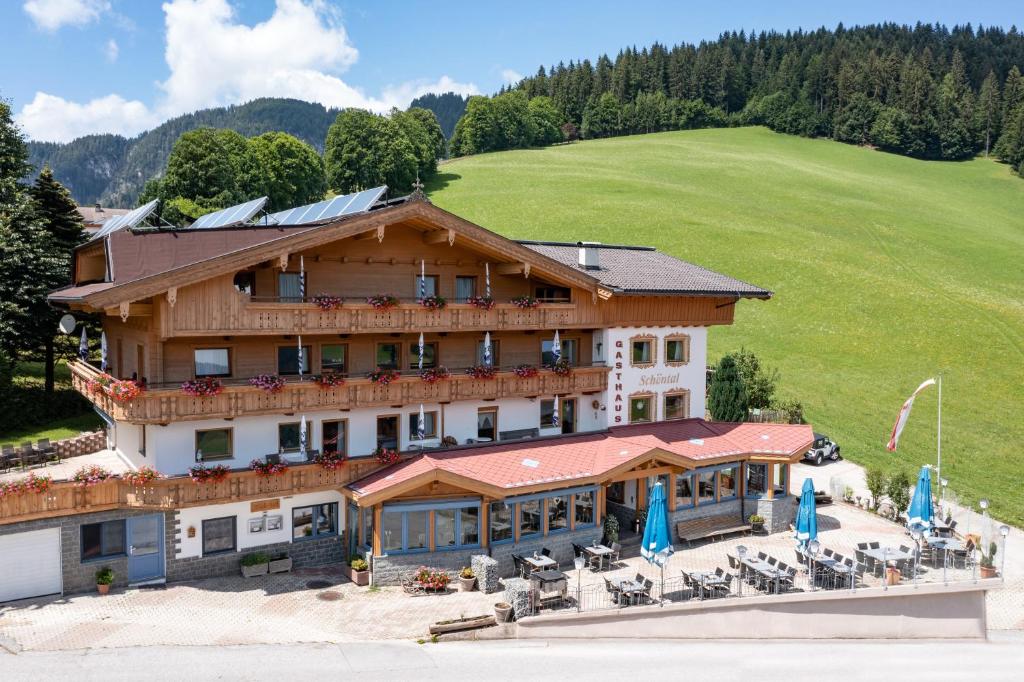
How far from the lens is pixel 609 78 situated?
585 feet

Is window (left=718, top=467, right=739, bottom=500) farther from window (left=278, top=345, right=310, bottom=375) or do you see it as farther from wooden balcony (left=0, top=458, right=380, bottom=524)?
window (left=278, top=345, right=310, bottom=375)

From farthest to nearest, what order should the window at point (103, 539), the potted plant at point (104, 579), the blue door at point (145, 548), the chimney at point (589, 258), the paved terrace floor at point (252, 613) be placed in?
1. the chimney at point (589, 258)
2. the blue door at point (145, 548)
3. the window at point (103, 539)
4. the potted plant at point (104, 579)
5. the paved terrace floor at point (252, 613)

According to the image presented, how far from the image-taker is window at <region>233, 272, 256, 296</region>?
2623cm

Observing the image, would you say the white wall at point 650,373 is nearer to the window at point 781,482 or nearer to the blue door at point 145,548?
the window at point 781,482

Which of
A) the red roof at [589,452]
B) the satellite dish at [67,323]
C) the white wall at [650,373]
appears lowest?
the red roof at [589,452]

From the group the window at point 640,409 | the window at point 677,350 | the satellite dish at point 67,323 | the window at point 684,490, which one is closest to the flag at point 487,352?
the window at point 640,409

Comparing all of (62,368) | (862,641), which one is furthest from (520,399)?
(62,368)

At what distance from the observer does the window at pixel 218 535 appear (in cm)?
2491

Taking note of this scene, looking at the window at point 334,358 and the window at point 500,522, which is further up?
the window at point 334,358

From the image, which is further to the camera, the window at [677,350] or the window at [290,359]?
the window at [677,350]

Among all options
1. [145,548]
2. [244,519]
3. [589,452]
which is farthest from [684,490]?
[145,548]

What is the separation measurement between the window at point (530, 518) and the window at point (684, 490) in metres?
7.00

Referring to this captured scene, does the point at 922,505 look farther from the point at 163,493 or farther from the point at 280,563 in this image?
the point at 163,493

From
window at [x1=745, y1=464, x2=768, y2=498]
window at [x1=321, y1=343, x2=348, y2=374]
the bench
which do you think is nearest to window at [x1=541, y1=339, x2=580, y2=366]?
the bench
